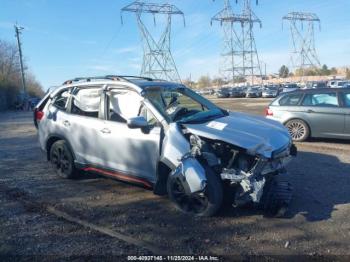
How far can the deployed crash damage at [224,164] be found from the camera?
4516 mm

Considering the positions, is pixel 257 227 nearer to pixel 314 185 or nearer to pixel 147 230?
pixel 147 230

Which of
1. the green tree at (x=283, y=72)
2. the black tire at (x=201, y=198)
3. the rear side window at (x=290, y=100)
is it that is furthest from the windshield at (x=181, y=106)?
the green tree at (x=283, y=72)

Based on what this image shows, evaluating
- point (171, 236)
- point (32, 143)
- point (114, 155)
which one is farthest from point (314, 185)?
point (32, 143)

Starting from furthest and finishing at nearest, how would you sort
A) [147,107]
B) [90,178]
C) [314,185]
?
1. [90,178]
2. [314,185]
3. [147,107]

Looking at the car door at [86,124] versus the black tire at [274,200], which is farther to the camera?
the car door at [86,124]

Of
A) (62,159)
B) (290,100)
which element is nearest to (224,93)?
(290,100)

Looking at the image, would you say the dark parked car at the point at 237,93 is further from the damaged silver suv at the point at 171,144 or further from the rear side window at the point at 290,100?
the damaged silver suv at the point at 171,144

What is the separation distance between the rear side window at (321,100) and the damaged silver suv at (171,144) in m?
4.92

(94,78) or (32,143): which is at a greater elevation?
(94,78)

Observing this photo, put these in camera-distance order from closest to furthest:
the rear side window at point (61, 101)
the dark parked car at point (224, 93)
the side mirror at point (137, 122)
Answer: the side mirror at point (137, 122) < the rear side window at point (61, 101) < the dark parked car at point (224, 93)

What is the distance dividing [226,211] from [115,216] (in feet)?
4.81

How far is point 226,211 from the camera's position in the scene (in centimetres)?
492

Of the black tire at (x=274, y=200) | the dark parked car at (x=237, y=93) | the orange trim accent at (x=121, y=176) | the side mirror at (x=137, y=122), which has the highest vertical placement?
the side mirror at (x=137, y=122)

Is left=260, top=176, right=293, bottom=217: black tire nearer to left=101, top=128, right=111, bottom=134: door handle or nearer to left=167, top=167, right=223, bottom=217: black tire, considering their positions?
left=167, top=167, right=223, bottom=217: black tire
